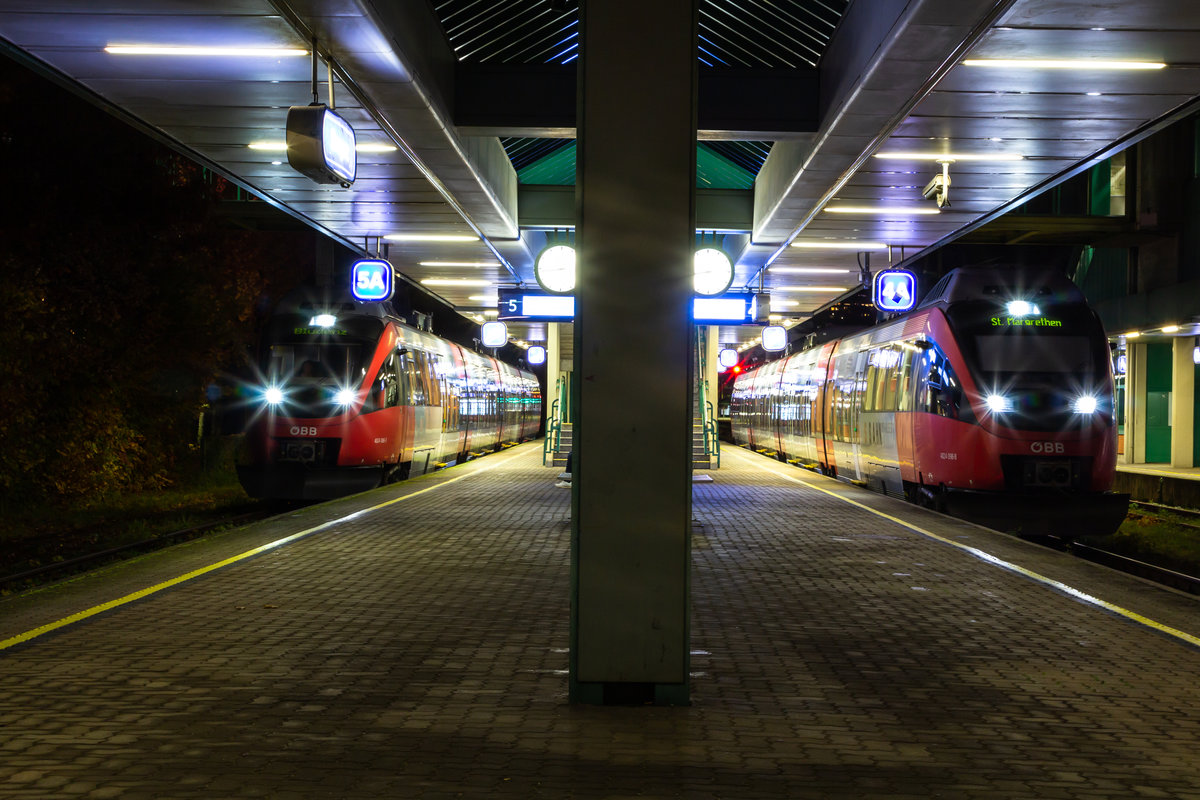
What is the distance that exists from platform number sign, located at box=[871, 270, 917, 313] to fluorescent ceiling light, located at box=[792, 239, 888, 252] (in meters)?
0.52

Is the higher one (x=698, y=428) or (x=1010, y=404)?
(x=1010, y=404)

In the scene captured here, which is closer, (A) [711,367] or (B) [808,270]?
(B) [808,270]

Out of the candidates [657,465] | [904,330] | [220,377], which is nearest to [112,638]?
[657,465]

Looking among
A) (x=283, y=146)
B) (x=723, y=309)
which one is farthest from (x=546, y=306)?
(x=283, y=146)

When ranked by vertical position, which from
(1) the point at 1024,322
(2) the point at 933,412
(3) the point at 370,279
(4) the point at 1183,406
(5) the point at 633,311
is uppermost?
(3) the point at 370,279

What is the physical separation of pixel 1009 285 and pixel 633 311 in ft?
37.3

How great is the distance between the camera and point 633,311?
555 centimetres

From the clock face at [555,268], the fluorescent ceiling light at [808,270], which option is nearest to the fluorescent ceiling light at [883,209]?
the clock face at [555,268]

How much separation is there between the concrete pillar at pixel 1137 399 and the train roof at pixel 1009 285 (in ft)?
49.3

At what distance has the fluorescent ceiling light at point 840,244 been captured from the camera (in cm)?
1977

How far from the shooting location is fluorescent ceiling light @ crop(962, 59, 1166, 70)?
9.77 metres

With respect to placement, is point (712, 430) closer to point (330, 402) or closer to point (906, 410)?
point (906, 410)

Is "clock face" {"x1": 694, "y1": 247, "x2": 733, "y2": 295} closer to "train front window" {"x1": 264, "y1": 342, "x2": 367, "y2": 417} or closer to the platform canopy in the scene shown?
the platform canopy

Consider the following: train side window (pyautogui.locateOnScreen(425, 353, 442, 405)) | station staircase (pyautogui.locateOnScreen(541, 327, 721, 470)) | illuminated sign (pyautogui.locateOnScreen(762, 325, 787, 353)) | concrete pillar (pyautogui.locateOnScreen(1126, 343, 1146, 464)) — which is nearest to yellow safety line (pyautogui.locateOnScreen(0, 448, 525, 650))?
train side window (pyautogui.locateOnScreen(425, 353, 442, 405))
